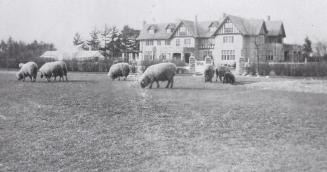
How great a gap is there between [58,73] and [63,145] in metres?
22.2

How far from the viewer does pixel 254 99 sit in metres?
17.8

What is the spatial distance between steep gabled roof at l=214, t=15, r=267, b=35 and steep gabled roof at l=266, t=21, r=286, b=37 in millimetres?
3145

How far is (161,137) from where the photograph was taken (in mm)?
9617

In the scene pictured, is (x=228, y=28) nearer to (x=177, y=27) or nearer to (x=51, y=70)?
(x=177, y=27)

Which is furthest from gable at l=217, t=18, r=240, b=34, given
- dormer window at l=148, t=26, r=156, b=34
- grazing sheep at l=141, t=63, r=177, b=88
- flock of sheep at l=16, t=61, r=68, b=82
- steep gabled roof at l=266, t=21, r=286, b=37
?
grazing sheep at l=141, t=63, r=177, b=88

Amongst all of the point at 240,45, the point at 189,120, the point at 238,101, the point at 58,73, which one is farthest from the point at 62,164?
the point at 240,45

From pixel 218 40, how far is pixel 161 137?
58396 millimetres

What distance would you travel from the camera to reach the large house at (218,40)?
65000 mm

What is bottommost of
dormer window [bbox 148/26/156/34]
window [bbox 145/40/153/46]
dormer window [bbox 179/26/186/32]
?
window [bbox 145/40/153/46]

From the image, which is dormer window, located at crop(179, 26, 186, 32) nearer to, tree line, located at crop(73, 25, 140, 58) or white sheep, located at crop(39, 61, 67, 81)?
tree line, located at crop(73, 25, 140, 58)

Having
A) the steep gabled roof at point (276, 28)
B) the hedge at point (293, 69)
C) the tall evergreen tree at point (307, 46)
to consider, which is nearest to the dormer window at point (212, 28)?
the steep gabled roof at point (276, 28)

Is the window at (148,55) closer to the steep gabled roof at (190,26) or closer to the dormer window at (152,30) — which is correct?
the dormer window at (152,30)

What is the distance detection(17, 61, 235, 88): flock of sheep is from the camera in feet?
78.1

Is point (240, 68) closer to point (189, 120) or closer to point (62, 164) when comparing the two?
point (189, 120)
